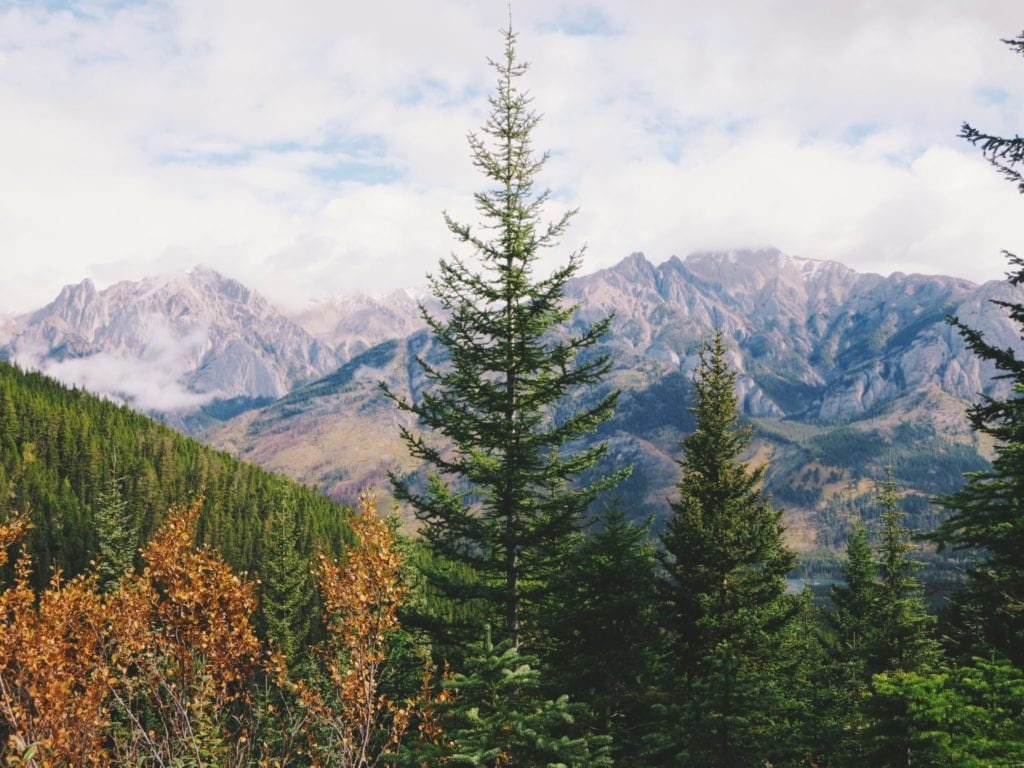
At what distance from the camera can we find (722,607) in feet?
62.6

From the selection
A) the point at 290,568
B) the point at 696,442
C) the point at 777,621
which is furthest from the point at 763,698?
the point at 290,568

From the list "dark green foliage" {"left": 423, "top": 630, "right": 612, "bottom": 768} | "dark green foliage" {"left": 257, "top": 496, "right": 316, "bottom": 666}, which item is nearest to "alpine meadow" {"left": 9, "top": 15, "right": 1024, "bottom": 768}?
"dark green foliage" {"left": 423, "top": 630, "right": 612, "bottom": 768}

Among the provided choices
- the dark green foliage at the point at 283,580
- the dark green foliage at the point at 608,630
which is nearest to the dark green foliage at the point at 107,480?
Answer: the dark green foliage at the point at 283,580

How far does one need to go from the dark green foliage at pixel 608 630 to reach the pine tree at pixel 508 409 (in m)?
1.15

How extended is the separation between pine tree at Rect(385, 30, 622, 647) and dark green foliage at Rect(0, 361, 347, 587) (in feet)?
269

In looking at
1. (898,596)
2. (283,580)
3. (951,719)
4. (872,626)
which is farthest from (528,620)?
(283,580)

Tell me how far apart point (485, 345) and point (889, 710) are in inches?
461

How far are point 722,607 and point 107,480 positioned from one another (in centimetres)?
9995

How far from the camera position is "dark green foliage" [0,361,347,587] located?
103438 mm

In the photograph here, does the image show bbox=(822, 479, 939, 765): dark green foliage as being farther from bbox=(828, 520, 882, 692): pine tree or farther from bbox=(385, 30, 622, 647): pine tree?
bbox=(385, 30, 622, 647): pine tree

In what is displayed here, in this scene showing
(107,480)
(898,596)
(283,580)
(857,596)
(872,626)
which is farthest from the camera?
(107,480)

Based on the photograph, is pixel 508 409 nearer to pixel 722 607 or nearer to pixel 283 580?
pixel 722 607

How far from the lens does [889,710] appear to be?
40.0ft

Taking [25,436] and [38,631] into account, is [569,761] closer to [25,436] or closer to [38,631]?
[38,631]
